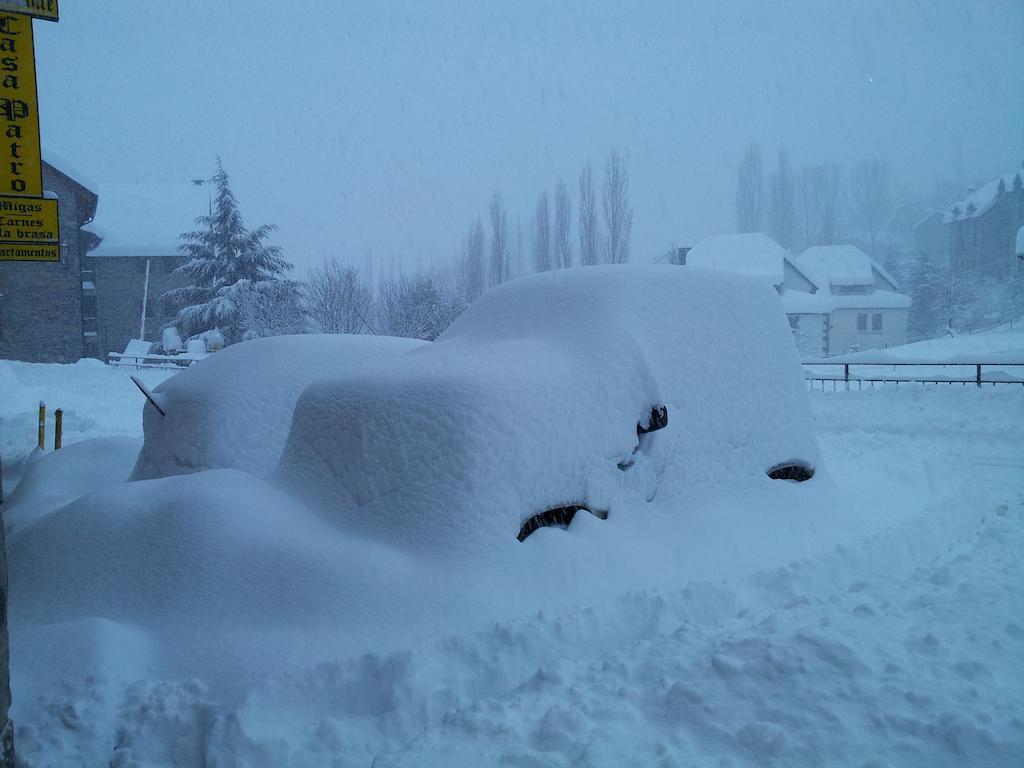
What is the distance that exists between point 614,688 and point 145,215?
4121cm

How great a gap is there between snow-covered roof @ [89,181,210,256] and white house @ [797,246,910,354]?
35.8 meters

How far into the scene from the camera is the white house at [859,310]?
41.5m

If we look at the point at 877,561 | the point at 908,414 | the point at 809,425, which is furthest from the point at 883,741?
the point at 908,414

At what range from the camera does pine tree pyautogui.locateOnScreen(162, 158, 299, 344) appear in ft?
90.2

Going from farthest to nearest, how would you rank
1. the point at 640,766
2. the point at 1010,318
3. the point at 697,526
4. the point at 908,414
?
the point at 1010,318, the point at 908,414, the point at 697,526, the point at 640,766

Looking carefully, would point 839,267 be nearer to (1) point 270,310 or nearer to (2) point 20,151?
(1) point 270,310

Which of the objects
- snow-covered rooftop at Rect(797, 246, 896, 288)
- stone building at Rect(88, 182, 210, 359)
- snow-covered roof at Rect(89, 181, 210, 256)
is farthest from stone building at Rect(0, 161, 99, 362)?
snow-covered rooftop at Rect(797, 246, 896, 288)

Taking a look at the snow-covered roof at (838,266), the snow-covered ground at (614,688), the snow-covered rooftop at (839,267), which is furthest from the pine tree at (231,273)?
the snow-covered roof at (838,266)

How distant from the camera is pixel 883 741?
2576 mm

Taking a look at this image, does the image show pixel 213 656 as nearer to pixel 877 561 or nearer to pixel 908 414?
pixel 877 561

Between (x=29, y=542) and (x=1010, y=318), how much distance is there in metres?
47.4

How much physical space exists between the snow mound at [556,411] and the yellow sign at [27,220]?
3466mm

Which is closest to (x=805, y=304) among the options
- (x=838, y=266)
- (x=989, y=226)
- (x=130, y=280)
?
(x=838, y=266)

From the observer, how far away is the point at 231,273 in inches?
1099
